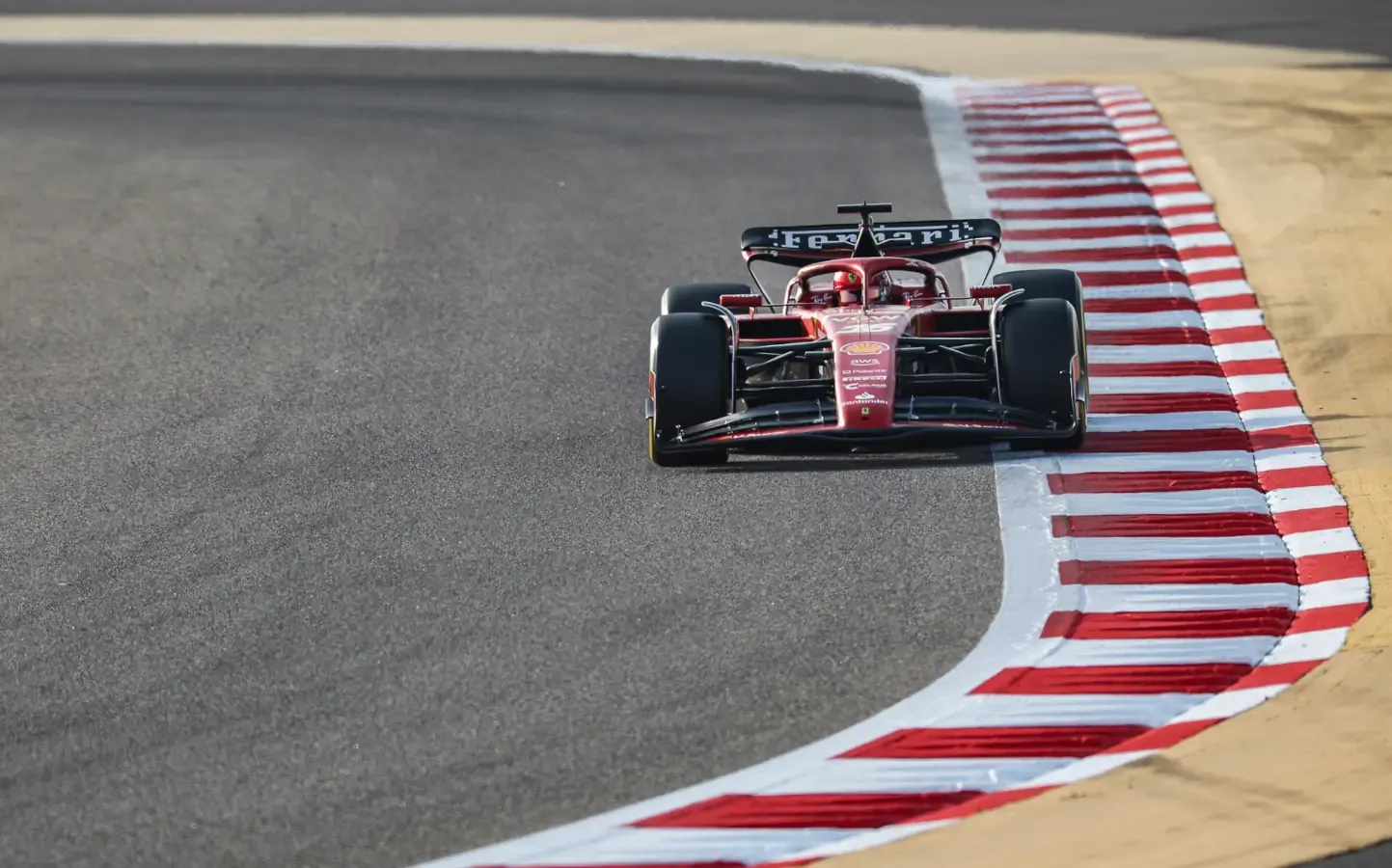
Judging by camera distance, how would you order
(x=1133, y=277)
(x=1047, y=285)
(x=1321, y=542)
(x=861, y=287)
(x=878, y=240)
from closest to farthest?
1. (x=1321, y=542)
2. (x=861, y=287)
3. (x=1047, y=285)
4. (x=878, y=240)
5. (x=1133, y=277)

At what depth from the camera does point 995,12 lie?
85.8 ft

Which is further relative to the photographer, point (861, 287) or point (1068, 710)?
point (861, 287)

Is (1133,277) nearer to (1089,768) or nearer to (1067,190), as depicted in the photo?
(1067,190)

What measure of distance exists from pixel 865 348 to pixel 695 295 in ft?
6.27

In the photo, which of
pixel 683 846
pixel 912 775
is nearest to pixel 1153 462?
pixel 912 775

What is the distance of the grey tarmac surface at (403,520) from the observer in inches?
293

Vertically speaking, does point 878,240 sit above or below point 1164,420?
above

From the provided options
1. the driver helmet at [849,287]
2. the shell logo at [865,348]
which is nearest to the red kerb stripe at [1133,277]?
the driver helmet at [849,287]

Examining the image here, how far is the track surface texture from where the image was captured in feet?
78.5

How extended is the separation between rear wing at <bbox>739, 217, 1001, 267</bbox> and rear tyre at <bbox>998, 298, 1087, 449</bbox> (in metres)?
1.71

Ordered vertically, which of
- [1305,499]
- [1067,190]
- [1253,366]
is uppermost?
[1067,190]

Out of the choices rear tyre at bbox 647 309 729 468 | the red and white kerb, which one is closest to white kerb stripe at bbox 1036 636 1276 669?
the red and white kerb

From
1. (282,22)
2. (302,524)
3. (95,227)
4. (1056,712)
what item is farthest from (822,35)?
(1056,712)

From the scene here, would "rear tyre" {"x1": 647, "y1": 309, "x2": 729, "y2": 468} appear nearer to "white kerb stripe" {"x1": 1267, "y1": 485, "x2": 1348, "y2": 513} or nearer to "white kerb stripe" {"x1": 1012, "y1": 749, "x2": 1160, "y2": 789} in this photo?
"white kerb stripe" {"x1": 1267, "y1": 485, "x2": 1348, "y2": 513}
